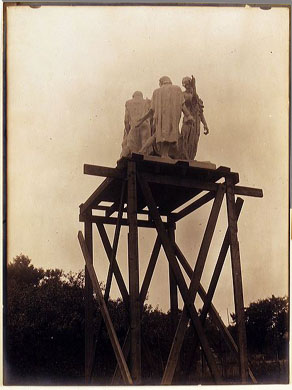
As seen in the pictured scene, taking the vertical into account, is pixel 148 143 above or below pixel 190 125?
below

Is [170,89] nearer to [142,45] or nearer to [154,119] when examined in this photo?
[154,119]

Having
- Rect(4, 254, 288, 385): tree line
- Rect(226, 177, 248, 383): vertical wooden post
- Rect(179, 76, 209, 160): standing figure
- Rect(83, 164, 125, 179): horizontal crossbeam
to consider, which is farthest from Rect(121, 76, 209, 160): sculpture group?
Rect(4, 254, 288, 385): tree line

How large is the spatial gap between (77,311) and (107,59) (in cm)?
1436

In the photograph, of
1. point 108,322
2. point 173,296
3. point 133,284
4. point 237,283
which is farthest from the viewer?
point 173,296

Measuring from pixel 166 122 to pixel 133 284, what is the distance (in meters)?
3.42

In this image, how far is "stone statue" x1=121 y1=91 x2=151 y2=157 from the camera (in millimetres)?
13852

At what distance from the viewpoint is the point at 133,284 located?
1152 cm

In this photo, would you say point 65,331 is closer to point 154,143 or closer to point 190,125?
point 154,143

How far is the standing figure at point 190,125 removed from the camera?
43.1ft

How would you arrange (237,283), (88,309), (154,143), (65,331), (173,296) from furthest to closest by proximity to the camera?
(65,331)
(173,296)
(88,309)
(154,143)
(237,283)

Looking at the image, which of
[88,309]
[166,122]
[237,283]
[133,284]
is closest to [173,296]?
[88,309]

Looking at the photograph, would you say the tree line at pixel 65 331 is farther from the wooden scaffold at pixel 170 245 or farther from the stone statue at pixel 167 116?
the stone statue at pixel 167 116

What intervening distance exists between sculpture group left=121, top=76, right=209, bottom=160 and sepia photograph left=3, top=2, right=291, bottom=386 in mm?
29

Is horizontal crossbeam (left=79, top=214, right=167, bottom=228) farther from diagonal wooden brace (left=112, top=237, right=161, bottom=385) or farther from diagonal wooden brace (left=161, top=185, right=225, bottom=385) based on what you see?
diagonal wooden brace (left=161, top=185, right=225, bottom=385)
